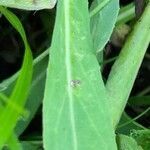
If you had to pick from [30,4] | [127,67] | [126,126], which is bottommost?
[126,126]

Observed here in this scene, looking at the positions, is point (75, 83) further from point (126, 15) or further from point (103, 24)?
point (126, 15)

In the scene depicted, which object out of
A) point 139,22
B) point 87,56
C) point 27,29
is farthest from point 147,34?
point 27,29

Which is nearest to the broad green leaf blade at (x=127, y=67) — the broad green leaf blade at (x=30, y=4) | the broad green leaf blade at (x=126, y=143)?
the broad green leaf blade at (x=126, y=143)

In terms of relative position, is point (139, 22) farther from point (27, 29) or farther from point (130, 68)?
point (27, 29)

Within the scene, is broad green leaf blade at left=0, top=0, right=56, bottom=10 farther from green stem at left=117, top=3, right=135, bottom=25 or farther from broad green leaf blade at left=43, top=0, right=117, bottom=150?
green stem at left=117, top=3, right=135, bottom=25

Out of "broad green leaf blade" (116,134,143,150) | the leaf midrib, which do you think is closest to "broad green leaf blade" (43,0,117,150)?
the leaf midrib

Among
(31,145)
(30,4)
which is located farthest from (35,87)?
(30,4)
